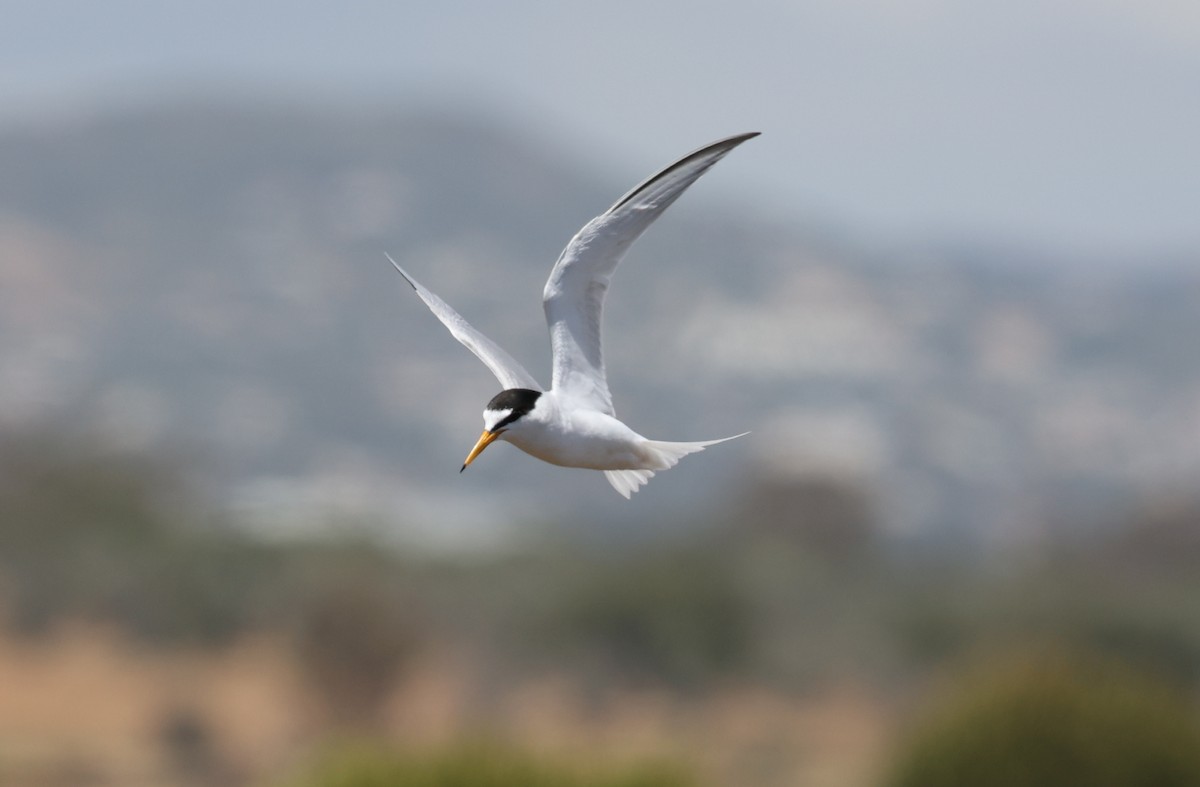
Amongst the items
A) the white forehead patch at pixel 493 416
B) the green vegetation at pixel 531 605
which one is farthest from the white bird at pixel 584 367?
the green vegetation at pixel 531 605

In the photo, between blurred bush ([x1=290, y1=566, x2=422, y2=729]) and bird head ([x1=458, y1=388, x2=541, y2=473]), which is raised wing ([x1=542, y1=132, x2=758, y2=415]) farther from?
blurred bush ([x1=290, y1=566, x2=422, y2=729])

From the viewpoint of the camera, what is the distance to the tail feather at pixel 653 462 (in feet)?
13.3

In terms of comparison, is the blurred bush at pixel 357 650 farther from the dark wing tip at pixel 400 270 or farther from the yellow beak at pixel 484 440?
the yellow beak at pixel 484 440

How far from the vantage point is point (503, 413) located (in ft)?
12.7

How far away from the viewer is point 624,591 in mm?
46656

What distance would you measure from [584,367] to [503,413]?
67cm

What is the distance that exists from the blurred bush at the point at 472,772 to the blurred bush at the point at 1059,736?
4.43m

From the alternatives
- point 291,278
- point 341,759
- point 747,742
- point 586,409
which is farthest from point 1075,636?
point 291,278

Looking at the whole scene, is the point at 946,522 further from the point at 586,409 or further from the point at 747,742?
the point at 586,409

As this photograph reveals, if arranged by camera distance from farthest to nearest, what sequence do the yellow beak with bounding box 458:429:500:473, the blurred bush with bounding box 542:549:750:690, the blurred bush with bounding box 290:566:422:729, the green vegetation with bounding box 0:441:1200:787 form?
the blurred bush with bounding box 542:549:750:690 → the green vegetation with bounding box 0:441:1200:787 → the blurred bush with bounding box 290:566:422:729 → the yellow beak with bounding box 458:429:500:473

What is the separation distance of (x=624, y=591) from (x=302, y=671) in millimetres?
9733

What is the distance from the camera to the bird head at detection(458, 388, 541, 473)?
385 centimetres

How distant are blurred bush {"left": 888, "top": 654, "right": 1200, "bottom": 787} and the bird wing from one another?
1707cm

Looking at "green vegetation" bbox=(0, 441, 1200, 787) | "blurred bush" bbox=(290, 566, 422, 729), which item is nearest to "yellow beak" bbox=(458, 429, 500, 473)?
"green vegetation" bbox=(0, 441, 1200, 787)
